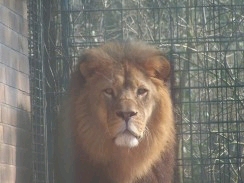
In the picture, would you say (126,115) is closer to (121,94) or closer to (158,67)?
(121,94)

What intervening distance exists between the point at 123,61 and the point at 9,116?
0.97m

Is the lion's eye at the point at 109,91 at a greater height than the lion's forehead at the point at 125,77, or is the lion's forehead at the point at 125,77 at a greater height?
the lion's forehead at the point at 125,77

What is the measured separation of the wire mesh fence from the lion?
55cm

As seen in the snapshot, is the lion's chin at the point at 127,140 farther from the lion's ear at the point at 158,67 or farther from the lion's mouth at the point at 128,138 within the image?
the lion's ear at the point at 158,67

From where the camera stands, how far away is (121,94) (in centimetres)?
550

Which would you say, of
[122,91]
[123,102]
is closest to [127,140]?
[123,102]

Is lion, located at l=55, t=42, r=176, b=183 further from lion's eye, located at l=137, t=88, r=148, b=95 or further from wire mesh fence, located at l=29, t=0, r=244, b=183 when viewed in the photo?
wire mesh fence, located at l=29, t=0, r=244, b=183

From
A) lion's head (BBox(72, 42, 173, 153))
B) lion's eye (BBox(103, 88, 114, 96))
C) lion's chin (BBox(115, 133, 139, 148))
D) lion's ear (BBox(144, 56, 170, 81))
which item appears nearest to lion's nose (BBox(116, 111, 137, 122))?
lion's head (BBox(72, 42, 173, 153))

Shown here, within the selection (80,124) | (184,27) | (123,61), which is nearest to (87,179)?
(80,124)

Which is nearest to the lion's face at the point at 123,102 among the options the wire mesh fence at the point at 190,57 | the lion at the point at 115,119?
the lion at the point at 115,119

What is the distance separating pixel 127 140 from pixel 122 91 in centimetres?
38

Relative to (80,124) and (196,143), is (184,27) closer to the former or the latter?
(196,143)

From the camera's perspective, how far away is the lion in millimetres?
5562

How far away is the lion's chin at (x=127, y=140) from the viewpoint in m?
5.40
